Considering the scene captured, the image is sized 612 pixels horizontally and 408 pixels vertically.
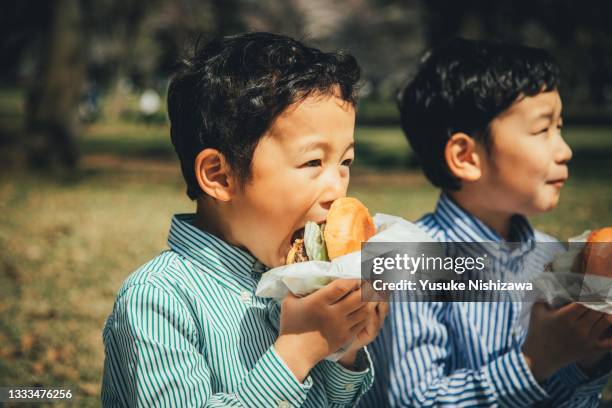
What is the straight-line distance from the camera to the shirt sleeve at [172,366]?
70.6 inches

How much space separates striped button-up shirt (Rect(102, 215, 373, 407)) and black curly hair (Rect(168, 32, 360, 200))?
0.27 meters

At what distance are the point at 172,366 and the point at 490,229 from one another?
1492 mm

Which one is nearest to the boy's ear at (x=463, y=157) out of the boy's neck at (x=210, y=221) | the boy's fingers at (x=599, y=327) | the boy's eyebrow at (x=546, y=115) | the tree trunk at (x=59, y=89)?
the boy's eyebrow at (x=546, y=115)

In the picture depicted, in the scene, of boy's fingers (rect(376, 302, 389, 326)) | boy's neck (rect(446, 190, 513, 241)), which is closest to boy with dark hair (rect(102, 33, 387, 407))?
boy's fingers (rect(376, 302, 389, 326))

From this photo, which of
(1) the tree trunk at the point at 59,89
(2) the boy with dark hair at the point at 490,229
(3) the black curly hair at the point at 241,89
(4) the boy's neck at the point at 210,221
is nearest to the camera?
(3) the black curly hair at the point at 241,89

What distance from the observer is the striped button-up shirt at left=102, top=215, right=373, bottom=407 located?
1.80 metres

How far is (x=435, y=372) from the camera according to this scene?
2496 millimetres

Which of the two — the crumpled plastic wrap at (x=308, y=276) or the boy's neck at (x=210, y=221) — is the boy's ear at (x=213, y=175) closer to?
the boy's neck at (x=210, y=221)

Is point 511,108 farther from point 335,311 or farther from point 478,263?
point 335,311

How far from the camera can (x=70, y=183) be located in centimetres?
1158

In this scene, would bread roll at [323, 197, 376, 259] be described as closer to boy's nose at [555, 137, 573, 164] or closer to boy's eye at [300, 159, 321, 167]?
boy's eye at [300, 159, 321, 167]

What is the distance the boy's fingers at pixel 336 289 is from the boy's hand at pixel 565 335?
31.2 inches

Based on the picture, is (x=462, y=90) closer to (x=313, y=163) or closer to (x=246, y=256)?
(x=313, y=163)

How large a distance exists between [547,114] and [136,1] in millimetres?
26458
